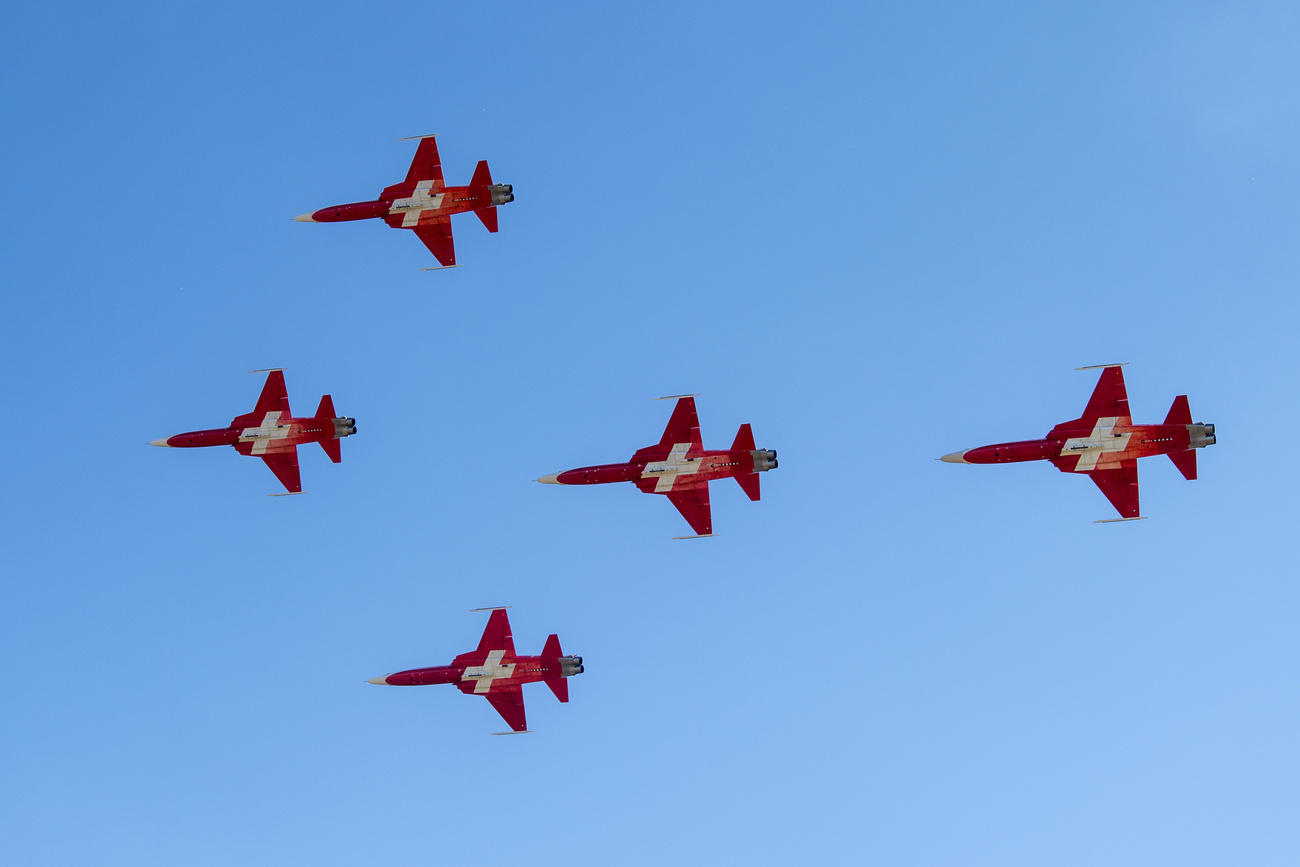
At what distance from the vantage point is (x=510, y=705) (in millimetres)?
104000

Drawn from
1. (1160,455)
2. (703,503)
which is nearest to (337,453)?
(703,503)

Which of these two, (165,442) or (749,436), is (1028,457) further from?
(165,442)

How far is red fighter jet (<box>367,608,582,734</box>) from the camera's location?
335ft

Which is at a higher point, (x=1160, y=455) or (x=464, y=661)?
(x=1160, y=455)

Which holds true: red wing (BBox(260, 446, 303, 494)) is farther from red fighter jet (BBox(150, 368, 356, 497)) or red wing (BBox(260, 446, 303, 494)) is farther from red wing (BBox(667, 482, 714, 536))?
red wing (BBox(667, 482, 714, 536))

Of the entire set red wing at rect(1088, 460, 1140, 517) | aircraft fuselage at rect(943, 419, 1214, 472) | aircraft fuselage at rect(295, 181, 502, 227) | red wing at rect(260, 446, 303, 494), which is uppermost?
aircraft fuselage at rect(295, 181, 502, 227)

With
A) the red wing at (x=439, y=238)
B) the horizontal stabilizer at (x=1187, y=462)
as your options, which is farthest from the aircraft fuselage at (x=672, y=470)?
the horizontal stabilizer at (x=1187, y=462)

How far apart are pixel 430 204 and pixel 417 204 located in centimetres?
124

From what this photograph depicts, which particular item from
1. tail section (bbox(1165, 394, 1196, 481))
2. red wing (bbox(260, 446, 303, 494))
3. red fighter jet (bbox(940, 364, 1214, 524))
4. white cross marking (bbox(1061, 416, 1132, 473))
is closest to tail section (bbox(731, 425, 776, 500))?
red fighter jet (bbox(940, 364, 1214, 524))

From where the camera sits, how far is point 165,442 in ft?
350

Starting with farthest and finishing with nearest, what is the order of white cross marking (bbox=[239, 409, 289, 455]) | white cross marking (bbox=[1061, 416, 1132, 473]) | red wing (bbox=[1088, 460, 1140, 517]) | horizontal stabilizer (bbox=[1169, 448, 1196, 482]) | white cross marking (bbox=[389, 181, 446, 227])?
white cross marking (bbox=[389, 181, 446, 227]) → white cross marking (bbox=[239, 409, 289, 455]) → red wing (bbox=[1088, 460, 1140, 517]) → white cross marking (bbox=[1061, 416, 1132, 473]) → horizontal stabilizer (bbox=[1169, 448, 1196, 482])

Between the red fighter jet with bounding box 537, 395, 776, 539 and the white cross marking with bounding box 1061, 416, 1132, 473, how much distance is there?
77.4ft

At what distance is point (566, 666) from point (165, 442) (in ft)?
131

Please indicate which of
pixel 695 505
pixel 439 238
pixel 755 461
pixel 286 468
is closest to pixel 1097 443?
pixel 755 461
